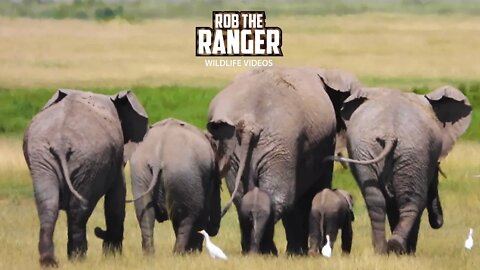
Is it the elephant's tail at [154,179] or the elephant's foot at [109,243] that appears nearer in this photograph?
the elephant's tail at [154,179]

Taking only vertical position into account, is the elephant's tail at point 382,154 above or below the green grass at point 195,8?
above

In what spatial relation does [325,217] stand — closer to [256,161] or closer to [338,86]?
[256,161]

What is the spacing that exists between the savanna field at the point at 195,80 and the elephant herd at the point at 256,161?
387 millimetres

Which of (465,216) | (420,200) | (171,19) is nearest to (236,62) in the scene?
(171,19)

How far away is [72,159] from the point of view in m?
15.8

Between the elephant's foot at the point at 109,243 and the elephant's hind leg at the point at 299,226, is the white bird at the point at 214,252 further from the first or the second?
the elephant's hind leg at the point at 299,226

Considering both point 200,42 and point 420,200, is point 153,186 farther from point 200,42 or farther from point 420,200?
point 200,42

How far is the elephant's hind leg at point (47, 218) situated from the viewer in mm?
15438

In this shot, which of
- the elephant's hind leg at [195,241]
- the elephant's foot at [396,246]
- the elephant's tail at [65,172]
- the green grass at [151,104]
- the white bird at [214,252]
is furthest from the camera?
the green grass at [151,104]

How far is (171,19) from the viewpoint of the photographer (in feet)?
288

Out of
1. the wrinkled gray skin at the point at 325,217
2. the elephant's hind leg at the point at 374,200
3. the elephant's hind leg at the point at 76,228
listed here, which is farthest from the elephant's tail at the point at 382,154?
the elephant's hind leg at the point at 76,228

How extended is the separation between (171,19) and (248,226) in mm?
71448

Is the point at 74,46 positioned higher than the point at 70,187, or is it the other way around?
the point at 70,187

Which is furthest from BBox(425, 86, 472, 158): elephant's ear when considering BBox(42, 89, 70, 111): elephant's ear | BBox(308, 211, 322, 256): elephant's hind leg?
BBox(42, 89, 70, 111): elephant's ear
